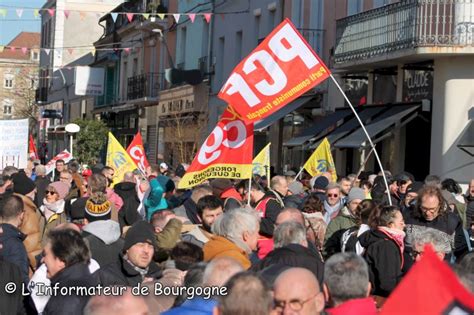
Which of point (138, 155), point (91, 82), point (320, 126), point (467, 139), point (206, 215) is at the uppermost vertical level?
point (91, 82)

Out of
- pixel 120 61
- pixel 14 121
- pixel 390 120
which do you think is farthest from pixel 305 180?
pixel 120 61

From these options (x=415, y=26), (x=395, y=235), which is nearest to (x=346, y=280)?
(x=395, y=235)

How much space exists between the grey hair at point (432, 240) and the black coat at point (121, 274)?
198cm

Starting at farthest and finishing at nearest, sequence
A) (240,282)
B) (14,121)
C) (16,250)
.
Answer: (14,121)
(16,250)
(240,282)

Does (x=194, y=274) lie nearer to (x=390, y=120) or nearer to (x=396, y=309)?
(x=396, y=309)

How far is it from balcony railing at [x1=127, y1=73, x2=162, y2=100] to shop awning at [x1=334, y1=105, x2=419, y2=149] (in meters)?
23.4

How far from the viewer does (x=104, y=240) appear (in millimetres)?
8867

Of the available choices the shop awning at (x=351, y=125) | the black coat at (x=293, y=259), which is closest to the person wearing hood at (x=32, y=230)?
the black coat at (x=293, y=259)

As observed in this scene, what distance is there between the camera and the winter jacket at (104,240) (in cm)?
870

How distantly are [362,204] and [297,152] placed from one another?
19.9 meters

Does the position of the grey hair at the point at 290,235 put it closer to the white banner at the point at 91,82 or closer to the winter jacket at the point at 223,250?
the winter jacket at the point at 223,250

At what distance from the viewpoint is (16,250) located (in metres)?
A: 8.74

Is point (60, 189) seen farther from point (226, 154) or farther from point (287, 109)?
point (287, 109)

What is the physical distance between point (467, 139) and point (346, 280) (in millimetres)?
15827
